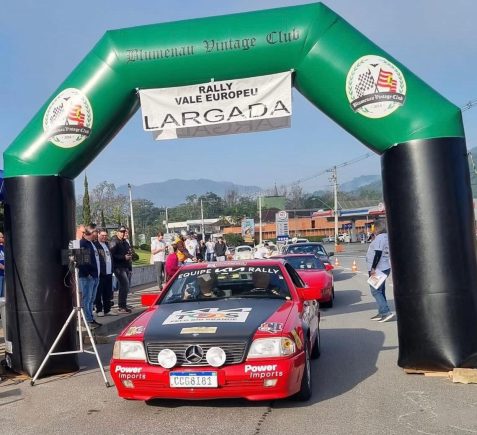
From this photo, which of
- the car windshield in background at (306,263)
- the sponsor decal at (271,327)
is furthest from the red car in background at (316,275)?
the sponsor decal at (271,327)

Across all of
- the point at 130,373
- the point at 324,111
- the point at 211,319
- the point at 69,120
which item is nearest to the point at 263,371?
the point at 211,319

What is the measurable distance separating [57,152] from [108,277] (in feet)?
17.2

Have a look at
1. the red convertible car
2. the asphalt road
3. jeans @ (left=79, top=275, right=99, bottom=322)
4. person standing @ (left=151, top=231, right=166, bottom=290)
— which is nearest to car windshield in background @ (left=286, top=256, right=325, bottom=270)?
person standing @ (left=151, top=231, right=166, bottom=290)

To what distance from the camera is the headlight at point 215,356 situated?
5422 millimetres

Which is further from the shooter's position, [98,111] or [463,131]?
[98,111]

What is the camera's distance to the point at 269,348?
5.52 meters

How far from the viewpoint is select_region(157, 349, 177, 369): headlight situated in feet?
18.0

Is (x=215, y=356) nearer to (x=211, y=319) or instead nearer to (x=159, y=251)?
(x=211, y=319)

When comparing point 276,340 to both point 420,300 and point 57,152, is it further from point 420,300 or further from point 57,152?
point 57,152

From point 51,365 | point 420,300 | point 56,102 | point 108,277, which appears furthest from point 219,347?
point 108,277

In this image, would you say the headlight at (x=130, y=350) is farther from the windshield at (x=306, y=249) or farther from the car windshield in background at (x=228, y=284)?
the windshield at (x=306, y=249)

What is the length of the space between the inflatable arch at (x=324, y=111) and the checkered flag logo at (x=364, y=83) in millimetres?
12

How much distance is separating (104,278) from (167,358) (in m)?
7.42

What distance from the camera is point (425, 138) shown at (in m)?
7.07
